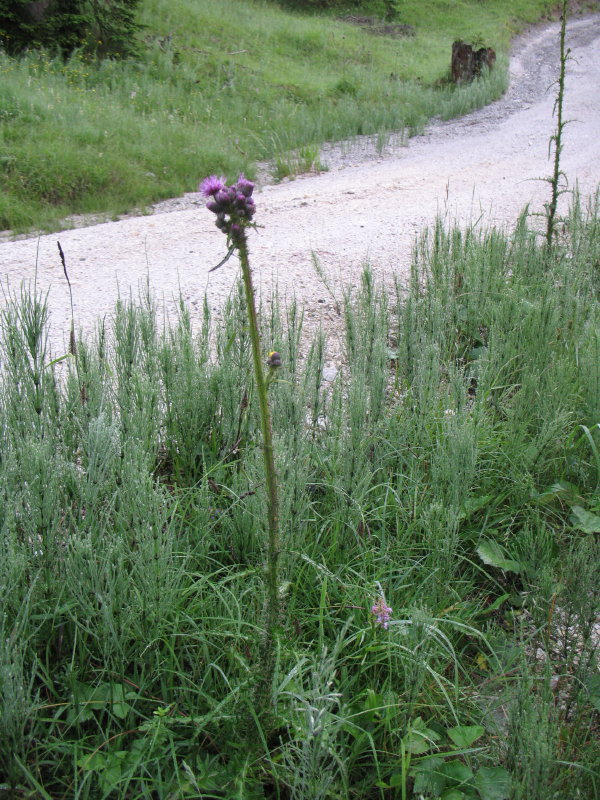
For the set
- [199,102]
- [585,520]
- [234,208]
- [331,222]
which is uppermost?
[199,102]

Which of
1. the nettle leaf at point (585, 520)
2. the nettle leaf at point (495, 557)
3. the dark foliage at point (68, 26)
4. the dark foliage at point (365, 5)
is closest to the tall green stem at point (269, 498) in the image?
the nettle leaf at point (495, 557)

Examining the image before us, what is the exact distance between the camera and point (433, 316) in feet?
12.6

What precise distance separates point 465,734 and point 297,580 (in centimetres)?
66

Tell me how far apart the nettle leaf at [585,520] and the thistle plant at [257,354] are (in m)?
1.44

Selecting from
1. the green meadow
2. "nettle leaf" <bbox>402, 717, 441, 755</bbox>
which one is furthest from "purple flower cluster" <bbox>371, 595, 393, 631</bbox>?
"nettle leaf" <bbox>402, 717, 441, 755</bbox>

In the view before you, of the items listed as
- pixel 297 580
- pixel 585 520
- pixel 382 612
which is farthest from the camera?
pixel 585 520

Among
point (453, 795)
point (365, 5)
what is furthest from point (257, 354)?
point (365, 5)

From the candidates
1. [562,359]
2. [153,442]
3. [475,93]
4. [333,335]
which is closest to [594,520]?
[562,359]

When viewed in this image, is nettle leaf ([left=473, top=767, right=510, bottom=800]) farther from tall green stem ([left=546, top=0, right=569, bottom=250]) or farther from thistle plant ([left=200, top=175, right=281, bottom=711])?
tall green stem ([left=546, top=0, right=569, bottom=250])

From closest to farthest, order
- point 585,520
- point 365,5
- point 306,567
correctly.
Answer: point 306,567 < point 585,520 < point 365,5

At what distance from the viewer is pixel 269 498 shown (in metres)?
1.63

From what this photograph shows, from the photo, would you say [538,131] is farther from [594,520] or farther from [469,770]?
[469,770]

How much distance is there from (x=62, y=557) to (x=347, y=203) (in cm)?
700

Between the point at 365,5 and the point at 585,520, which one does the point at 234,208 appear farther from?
the point at 365,5
